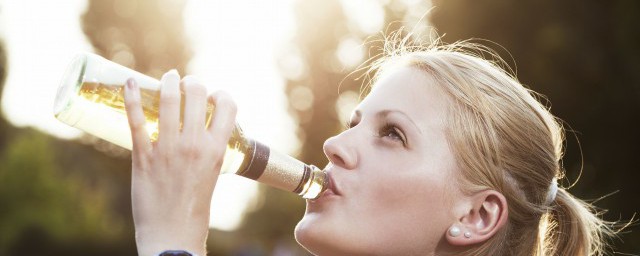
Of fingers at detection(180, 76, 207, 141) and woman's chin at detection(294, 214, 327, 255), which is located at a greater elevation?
fingers at detection(180, 76, 207, 141)

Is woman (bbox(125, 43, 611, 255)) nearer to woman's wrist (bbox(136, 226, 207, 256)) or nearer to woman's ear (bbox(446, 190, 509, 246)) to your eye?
woman's ear (bbox(446, 190, 509, 246))

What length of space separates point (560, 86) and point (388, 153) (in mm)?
6432

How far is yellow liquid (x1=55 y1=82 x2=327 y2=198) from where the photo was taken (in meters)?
2.10

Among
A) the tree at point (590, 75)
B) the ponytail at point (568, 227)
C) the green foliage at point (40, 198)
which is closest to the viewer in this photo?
the ponytail at point (568, 227)

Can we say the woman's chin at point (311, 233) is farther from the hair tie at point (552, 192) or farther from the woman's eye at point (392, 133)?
the hair tie at point (552, 192)

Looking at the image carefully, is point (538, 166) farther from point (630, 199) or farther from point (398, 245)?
point (630, 199)

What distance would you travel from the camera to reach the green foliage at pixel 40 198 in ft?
111

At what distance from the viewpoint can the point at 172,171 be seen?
1.87m

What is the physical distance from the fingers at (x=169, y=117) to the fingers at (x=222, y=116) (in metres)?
0.10

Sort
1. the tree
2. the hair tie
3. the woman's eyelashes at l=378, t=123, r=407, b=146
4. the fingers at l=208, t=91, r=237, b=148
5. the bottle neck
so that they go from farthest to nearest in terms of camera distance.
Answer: the tree
the hair tie
the woman's eyelashes at l=378, t=123, r=407, b=146
the bottle neck
the fingers at l=208, t=91, r=237, b=148

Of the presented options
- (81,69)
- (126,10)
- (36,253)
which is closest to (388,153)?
(81,69)

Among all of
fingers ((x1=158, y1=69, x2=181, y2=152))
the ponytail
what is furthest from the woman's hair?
fingers ((x1=158, y1=69, x2=181, y2=152))

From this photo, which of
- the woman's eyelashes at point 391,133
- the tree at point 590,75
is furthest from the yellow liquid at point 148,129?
the tree at point 590,75

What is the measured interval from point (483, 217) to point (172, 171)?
1.15 m
